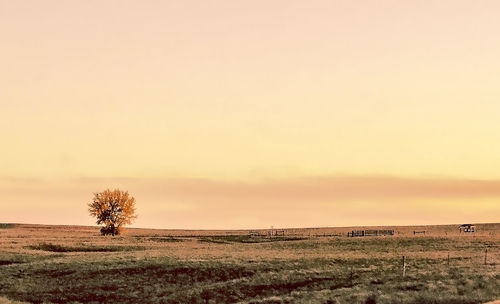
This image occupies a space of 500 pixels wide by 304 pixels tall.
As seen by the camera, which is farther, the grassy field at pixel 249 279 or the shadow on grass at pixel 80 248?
the shadow on grass at pixel 80 248

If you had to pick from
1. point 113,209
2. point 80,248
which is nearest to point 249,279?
point 80,248

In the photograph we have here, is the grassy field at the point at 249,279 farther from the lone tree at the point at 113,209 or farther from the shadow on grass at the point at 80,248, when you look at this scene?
the lone tree at the point at 113,209

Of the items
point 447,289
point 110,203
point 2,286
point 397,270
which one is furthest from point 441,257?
point 110,203

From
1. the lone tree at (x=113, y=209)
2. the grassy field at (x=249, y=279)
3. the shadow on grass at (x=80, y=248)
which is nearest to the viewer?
the grassy field at (x=249, y=279)

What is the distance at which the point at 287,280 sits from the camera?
162 feet

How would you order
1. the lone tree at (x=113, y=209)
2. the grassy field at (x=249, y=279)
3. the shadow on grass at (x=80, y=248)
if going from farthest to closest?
the lone tree at (x=113, y=209), the shadow on grass at (x=80, y=248), the grassy field at (x=249, y=279)

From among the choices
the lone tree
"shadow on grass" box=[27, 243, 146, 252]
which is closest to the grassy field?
"shadow on grass" box=[27, 243, 146, 252]

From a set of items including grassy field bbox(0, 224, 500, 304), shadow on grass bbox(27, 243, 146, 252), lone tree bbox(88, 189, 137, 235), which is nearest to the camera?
grassy field bbox(0, 224, 500, 304)

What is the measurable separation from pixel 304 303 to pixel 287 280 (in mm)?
10778

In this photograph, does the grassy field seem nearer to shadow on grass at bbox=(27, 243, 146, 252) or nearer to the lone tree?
shadow on grass at bbox=(27, 243, 146, 252)

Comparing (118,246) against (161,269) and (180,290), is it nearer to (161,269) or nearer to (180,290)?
(161,269)

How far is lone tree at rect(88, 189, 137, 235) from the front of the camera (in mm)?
135625

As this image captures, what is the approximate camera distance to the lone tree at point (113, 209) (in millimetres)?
135625

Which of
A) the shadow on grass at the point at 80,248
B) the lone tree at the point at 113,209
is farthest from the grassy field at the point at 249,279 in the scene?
the lone tree at the point at 113,209
